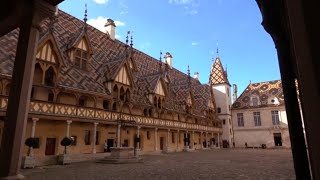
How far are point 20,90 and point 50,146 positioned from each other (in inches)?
558

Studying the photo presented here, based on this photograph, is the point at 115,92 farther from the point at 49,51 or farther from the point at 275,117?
the point at 275,117

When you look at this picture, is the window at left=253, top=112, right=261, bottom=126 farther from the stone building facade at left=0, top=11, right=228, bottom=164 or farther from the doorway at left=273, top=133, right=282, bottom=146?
the stone building facade at left=0, top=11, right=228, bottom=164

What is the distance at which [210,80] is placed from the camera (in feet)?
165

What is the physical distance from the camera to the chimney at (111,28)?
30281 millimetres

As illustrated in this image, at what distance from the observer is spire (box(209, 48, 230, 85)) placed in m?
50.0

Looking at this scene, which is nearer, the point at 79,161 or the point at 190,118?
the point at 79,161

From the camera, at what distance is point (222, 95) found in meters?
48.8

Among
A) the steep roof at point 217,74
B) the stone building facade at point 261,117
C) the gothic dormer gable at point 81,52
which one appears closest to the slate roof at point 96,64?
the gothic dormer gable at point 81,52

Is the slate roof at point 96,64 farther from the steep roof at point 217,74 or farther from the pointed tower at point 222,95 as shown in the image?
the steep roof at point 217,74

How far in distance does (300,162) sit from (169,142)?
26.5 meters

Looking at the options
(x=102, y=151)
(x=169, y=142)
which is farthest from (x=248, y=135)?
(x=102, y=151)

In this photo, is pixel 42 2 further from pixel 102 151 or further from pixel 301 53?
pixel 102 151

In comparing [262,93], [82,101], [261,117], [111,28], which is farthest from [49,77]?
[262,93]

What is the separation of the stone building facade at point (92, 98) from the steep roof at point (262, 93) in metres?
16.3
